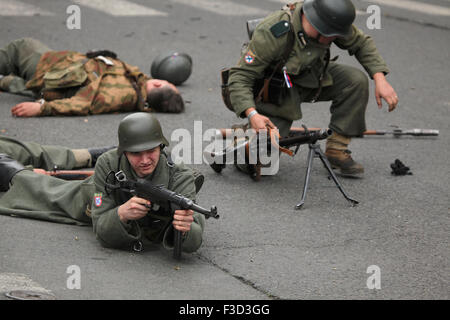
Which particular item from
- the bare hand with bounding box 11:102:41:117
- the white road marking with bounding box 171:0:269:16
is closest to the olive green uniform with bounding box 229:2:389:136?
the bare hand with bounding box 11:102:41:117

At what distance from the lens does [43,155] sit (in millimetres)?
5941

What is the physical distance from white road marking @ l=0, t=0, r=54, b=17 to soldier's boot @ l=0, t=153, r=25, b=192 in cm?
705

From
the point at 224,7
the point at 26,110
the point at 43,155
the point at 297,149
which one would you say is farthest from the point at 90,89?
the point at 224,7

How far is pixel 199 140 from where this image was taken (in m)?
7.29

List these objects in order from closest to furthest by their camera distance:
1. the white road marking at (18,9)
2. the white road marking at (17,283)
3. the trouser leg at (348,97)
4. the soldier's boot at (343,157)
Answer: the white road marking at (17,283), the trouser leg at (348,97), the soldier's boot at (343,157), the white road marking at (18,9)

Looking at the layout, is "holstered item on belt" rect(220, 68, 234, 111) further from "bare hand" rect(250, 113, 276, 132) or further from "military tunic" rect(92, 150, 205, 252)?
"military tunic" rect(92, 150, 205, 252)

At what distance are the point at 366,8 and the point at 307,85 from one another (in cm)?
806

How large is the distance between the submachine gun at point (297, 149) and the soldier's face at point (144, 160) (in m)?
1.31

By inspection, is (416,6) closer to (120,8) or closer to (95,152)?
(120,8)

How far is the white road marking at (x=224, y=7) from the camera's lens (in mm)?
13000

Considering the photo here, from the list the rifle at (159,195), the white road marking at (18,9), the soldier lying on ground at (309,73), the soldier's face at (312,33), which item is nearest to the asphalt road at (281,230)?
the rifle at (159,195)

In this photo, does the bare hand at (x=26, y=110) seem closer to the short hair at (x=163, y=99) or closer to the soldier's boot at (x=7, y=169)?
the short hair at (x=163, y=99)

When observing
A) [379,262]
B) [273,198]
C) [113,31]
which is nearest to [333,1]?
[273,198]

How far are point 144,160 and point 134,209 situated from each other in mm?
289
